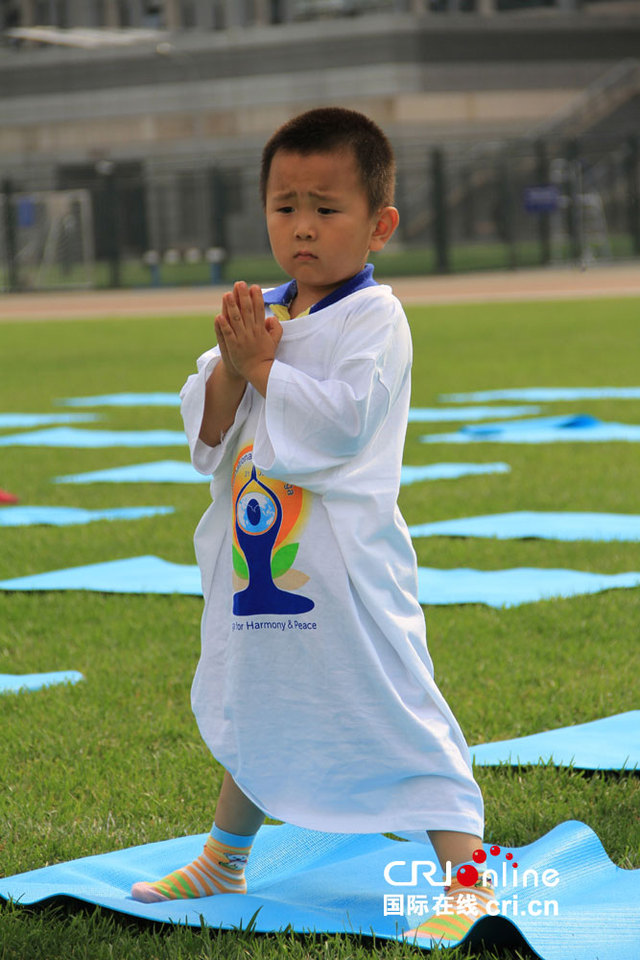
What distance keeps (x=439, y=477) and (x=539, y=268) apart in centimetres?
2578

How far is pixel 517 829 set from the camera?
2.74 metres

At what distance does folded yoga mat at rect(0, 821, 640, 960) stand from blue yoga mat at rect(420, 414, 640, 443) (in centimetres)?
552

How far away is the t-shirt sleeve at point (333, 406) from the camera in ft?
7.35

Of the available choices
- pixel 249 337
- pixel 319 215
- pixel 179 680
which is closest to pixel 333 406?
pixel 249 337

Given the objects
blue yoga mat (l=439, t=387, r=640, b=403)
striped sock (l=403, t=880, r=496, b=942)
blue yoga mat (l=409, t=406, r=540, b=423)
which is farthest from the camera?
blue yoga mat (l=439, t=387, r=640, b=403)

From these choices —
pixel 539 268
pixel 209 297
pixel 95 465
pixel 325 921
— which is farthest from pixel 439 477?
pixel 539 268

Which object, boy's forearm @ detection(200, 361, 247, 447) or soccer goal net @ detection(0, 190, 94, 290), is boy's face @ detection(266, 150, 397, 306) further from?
soccer goal net @ detection(0, 190, 94, 290)

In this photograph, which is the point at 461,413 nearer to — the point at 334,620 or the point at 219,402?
the point at 219,402

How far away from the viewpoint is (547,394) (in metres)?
10.3

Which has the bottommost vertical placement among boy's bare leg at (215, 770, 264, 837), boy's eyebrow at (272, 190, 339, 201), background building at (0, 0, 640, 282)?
background building at (0, 0, 640, 282)

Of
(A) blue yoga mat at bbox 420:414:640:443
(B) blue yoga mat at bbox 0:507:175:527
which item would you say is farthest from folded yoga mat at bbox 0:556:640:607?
(A) blue yoga mat at bbox 420:414:640:443

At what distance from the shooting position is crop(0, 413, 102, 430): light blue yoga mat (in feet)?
32.3

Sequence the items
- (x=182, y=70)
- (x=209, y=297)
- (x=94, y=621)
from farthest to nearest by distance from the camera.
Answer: (x=182, y=70) < (x=209, y=297) < (x=94, y=621)

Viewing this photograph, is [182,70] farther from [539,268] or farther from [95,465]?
[95,465]
